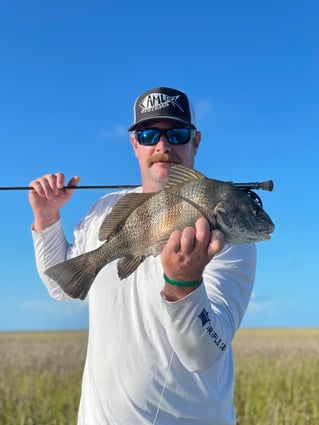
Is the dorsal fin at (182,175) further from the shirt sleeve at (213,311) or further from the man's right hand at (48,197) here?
the man's right hand at (48,197)

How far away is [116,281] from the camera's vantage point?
359cm

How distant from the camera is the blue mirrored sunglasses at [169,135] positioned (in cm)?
378

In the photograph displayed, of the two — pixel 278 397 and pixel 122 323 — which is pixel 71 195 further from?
pixel 278 397

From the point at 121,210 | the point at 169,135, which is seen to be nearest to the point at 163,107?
the point at 169,135

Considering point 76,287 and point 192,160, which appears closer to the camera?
point 76,287

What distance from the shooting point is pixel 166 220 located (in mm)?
2676

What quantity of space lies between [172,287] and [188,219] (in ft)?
1.21

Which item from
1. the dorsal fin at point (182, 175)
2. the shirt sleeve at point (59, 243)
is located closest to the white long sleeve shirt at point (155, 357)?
the dorsal fin at point (182, 175)

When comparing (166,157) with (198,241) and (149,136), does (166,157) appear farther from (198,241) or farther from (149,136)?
(198,241)

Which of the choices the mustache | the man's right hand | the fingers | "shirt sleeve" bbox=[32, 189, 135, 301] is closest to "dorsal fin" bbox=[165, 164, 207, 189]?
the fingers

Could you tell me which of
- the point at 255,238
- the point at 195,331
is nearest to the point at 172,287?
the point at 195,331

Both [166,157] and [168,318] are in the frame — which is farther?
[166,157]

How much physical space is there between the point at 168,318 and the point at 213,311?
10.4 inches

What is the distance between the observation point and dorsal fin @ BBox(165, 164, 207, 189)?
272cm
